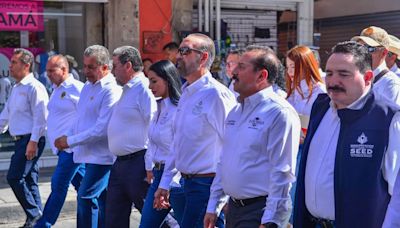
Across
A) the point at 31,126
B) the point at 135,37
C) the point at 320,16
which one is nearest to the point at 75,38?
the point at 135,37

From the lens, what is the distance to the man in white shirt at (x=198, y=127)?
4.07m

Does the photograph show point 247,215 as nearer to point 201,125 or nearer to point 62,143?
point 201,125

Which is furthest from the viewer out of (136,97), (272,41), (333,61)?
(272,41)

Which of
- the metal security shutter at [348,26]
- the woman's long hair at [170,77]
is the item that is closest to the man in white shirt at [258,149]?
the woman's long hair at [170,77]

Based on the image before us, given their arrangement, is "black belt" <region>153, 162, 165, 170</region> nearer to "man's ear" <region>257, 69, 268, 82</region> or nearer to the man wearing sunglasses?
"man's ear" <region>257, 69, 268, 82</region>

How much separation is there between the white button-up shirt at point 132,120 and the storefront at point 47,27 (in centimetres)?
492

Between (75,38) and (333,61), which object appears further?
(75,38)

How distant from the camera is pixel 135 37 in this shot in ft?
31.5

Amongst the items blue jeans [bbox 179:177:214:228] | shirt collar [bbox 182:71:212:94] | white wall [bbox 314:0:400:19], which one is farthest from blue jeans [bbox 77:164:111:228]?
white wall [bbox 314:0:400:19]

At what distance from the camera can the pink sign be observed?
30.1 ft

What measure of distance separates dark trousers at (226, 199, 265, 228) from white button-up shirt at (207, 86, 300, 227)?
2.9 inches

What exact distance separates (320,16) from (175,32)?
489cm

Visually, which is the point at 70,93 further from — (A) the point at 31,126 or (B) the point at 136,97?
(B) the point at 136,97

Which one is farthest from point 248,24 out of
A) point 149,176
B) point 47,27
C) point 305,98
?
point 149,176
